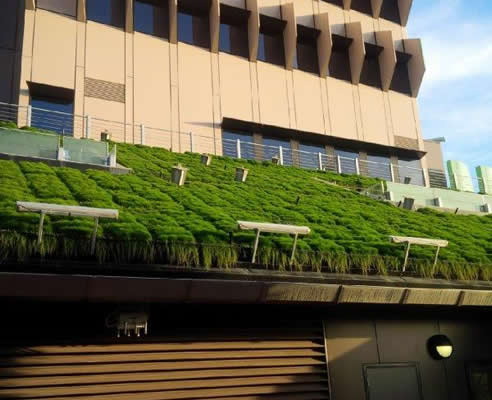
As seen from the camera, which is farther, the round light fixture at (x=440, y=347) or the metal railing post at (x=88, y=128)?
the metal railing post at (x=88, y=128)

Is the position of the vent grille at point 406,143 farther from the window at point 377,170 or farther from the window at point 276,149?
the window at point 276,149

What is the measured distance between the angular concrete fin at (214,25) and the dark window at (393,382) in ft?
73.0

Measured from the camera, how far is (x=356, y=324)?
29.9 feet

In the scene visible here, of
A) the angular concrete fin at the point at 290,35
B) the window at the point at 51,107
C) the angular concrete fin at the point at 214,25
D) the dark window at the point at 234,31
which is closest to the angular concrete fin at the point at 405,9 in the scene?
the angular concrete fin at the point at 290,35

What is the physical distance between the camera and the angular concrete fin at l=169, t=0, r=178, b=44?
88.2 ft

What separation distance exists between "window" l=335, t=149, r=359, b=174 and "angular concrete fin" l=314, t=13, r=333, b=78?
456 cm

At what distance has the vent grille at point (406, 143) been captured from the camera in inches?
1278

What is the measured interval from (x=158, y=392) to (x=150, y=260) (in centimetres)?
181

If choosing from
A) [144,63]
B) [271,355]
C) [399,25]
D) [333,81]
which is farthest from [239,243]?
[399,25]

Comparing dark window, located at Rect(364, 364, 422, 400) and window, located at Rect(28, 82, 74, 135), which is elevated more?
window, located at Rect(28, 82, 74, 135)

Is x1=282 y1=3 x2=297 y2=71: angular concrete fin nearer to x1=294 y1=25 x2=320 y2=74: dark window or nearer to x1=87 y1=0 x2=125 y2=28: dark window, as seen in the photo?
x1=294 y1=25 x2=320 y2=74: dark window

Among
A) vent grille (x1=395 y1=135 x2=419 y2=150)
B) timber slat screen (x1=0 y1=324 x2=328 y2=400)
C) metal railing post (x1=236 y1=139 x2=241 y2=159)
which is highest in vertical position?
vent grille (x1=395 y1=135 x2=419 y2=150)

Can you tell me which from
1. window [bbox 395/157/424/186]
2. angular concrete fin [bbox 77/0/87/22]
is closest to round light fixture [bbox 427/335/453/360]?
window [bbox 395/157/424/186]

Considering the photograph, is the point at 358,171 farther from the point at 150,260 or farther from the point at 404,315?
the point at 150,260
